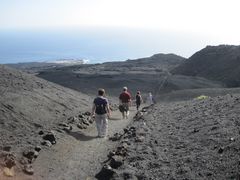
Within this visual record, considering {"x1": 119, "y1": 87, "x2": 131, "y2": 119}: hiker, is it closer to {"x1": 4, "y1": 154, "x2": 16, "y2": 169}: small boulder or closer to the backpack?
the backpack

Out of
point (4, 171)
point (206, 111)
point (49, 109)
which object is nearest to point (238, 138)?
point (4, 171)

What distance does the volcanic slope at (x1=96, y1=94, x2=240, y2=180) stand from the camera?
11.8 meters

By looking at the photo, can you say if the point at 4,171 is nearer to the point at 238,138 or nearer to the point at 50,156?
the point at 50,156

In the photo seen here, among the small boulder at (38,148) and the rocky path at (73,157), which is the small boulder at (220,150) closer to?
the rocky path at (73,157)

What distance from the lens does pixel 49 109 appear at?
2189 cm

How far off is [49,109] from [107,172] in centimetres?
999

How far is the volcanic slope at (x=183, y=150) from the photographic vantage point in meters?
11.8

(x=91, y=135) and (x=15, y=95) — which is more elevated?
(x=15, y=95)

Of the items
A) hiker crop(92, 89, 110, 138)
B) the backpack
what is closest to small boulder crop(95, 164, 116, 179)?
hiker crop(92, 89, 110, 138)

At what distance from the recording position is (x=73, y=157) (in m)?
14.7

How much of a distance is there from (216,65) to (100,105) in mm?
56225

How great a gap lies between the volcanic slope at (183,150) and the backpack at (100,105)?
3.99 ft

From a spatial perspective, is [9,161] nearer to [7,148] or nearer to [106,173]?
[7,148]

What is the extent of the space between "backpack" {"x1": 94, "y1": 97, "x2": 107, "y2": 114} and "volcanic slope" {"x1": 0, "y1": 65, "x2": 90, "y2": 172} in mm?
1738
